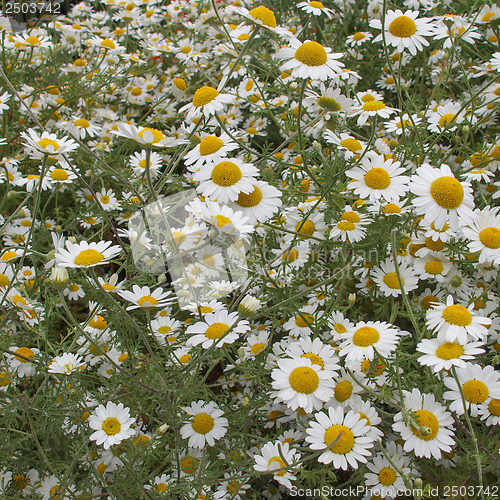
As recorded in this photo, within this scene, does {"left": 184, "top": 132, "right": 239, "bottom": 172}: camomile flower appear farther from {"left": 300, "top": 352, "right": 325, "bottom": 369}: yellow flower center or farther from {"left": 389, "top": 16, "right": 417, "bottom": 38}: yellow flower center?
{"left": 389, "top": 16, "right": 417, "bottom": 38}: yellow flower center

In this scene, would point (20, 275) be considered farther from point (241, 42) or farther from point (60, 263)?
point (241, 42)

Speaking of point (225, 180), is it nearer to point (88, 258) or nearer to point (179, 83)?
point (88, 258)

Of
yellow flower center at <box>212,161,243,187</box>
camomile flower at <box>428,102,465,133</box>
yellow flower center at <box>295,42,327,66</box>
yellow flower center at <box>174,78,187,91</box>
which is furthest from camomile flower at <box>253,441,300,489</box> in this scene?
yellow flower center at <box>174,78,187,91</box>

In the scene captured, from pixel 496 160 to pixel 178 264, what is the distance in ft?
4.70

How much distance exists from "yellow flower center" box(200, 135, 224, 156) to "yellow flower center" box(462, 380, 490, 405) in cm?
102

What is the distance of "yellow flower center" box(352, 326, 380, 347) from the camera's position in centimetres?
147

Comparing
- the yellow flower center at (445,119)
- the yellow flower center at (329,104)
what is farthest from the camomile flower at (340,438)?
the yellow flower center at (445,119)

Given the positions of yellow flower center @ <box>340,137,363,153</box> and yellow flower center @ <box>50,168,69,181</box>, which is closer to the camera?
yellow flower center @ <box>340,137,363,153</box>

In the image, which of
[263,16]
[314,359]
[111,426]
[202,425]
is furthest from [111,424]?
[263,16]

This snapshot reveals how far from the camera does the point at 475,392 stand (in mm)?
1428

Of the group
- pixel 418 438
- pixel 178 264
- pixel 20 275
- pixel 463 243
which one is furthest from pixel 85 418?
pixel 463 243

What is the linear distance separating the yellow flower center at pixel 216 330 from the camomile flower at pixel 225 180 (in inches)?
14.9

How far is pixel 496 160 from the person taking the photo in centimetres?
219

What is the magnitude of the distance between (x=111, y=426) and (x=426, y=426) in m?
0.89
